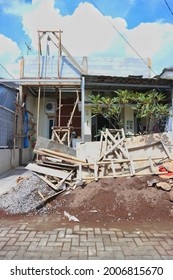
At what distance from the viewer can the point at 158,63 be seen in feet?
40.7

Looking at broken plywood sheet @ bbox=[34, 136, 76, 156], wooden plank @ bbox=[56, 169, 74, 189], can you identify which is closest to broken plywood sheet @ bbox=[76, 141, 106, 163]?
broken plywood sheet @ bbox=[34, 136, 76, 156]

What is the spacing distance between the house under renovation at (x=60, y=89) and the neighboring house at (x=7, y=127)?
41 centimetres

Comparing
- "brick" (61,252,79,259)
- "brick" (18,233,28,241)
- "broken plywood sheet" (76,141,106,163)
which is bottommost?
"brick" (18,233,28,241)

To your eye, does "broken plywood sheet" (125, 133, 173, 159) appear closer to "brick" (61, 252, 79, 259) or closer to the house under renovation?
the house under renovation

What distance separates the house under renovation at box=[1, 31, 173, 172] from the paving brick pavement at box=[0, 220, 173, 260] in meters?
6.72

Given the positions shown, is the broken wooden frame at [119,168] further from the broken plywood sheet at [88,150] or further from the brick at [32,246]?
the brick at [32,246]

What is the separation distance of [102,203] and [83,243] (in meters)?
1.64

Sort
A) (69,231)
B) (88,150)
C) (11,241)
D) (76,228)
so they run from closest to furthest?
(11,241), (69,231), (76,228), (88,150)

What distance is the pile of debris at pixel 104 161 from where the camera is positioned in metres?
5.94

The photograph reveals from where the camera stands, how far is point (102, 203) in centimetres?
496

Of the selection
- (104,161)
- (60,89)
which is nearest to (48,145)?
(104,161)

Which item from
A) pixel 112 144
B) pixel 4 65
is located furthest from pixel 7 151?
pixel 4 65

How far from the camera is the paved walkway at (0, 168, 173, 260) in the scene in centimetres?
300

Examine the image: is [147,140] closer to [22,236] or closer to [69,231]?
[69,231]
